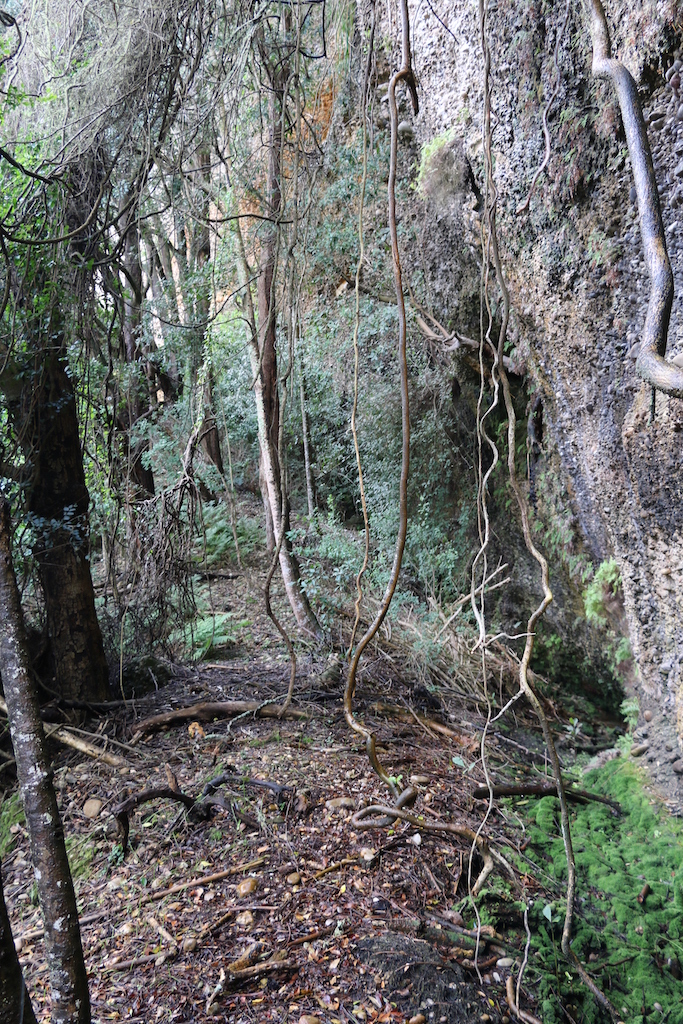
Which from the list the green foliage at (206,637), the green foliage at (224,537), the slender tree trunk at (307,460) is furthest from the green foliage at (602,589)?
the green foliage at (224,537)

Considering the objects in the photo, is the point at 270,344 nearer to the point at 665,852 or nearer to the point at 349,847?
the point at 349,847

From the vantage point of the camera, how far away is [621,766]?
392 cm

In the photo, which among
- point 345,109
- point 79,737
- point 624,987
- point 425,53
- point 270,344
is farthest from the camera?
point 345,109

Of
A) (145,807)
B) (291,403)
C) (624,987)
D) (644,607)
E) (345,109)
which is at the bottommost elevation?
(624,987)

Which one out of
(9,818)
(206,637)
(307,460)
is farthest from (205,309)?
(9,818)

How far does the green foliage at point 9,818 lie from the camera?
3.62 meters

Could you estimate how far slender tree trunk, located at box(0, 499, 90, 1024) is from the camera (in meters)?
1.62

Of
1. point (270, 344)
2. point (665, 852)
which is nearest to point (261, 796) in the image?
point (665, 852)

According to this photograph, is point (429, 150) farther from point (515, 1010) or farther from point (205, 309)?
point (515, 1010)

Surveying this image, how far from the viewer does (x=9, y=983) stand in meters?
1.33

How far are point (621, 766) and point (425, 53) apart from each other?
5.27 metres

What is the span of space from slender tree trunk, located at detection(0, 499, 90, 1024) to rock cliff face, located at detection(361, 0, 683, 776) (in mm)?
2776

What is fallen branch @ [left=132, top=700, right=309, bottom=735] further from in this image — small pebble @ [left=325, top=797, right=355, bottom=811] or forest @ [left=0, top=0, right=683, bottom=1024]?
small pebble @ [left=325, top=797, right=355, bottom=811]

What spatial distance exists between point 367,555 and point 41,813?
1.15m
